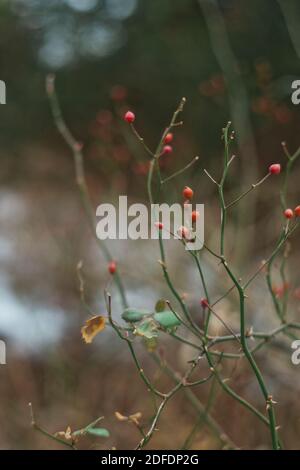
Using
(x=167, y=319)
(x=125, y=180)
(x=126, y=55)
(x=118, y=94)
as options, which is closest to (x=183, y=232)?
(x=167, y=319)

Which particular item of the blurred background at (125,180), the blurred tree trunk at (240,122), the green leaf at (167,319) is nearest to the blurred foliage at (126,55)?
the blurred background at (125,180)

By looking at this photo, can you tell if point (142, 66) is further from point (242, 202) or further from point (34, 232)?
point (242, 202)

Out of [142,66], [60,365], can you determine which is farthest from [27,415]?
[142,66]

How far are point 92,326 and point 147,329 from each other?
0.10 metres

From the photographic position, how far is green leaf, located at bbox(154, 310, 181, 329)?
3.67 feet

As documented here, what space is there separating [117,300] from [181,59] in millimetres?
1970

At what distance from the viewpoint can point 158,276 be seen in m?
3.05

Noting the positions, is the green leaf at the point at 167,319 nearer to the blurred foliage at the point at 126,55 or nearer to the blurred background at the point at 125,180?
the blurred background at the point at 125,180

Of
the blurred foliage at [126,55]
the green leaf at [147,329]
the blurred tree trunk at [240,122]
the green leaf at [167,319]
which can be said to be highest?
the blurred foliage at [126,55]

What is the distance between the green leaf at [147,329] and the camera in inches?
42.8

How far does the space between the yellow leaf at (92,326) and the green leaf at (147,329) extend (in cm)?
7

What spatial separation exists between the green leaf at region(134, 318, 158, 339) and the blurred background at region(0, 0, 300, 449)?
80 centimetres

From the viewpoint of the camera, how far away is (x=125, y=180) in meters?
4.63

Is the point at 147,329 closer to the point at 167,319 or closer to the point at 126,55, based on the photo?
the point at 167,319
